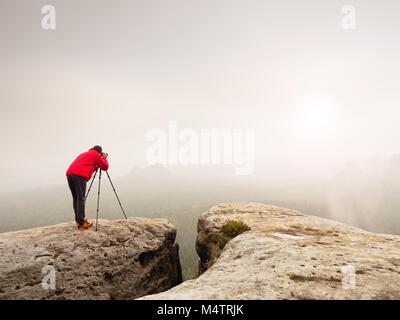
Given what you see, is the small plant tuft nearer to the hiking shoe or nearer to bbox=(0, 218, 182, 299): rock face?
bbox=(0, 218, 182, 299): rock face

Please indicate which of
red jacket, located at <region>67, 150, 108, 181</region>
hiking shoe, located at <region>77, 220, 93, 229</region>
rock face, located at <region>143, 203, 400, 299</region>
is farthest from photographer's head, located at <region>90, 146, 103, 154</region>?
rock face, located at <region>143, 203, 400, 299</region>

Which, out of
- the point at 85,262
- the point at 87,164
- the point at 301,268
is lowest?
the point at 85,262

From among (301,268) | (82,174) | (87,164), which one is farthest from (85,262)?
(301,268)

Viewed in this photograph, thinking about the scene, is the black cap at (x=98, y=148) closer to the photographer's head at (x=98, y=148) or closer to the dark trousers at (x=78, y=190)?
the photographer's head at (x=98, y=148)

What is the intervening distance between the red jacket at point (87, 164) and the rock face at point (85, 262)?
12.0 ft

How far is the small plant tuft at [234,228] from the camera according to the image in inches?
625

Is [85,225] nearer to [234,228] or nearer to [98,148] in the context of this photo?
[98,148]

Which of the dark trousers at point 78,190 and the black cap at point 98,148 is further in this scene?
the black cap at point 98,148

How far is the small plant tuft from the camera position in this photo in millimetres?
15883

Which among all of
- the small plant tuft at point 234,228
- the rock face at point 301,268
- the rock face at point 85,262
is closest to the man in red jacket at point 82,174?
the rock face at point 85,262

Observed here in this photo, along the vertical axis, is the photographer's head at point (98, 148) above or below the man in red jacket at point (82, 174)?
above

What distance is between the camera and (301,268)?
8898mm

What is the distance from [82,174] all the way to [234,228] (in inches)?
382
